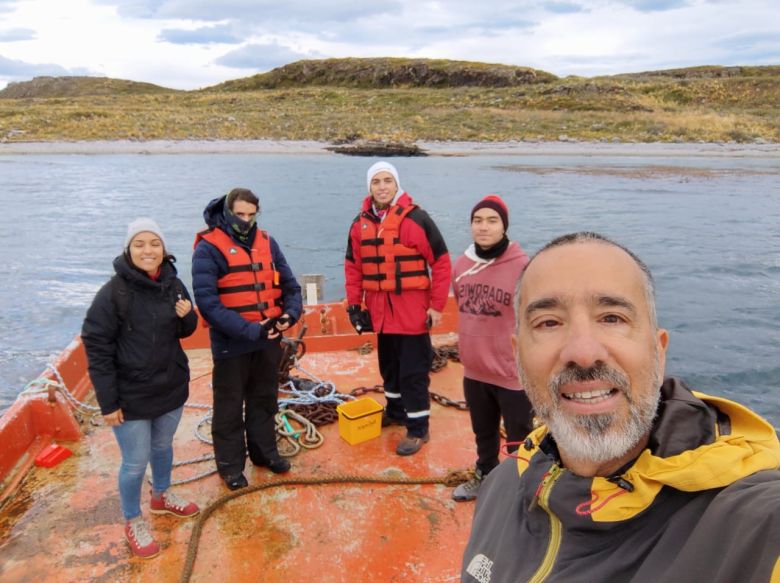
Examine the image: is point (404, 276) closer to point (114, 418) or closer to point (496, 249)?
point (496, 249)

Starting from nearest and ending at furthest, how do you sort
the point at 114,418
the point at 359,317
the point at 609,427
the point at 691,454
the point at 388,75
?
the point at 691,454 → the point at 609,427 → the point at 114,418 → the point at 359,317 → the point at 388,75

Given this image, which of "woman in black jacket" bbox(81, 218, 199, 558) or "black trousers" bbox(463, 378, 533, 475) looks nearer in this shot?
"woman in black jacket" bbox(81, 218, 199, 558)

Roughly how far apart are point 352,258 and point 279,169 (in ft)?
75.0

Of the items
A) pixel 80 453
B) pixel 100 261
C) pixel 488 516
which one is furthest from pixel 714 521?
pixel 100 261

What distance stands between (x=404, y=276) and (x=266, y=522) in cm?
159

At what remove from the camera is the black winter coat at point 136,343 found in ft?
7.97

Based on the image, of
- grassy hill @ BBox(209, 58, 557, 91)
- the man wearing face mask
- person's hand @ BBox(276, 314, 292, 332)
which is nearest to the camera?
the man wearing face mask

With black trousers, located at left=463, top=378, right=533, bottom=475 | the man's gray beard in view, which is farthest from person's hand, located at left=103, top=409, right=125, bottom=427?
the man's gray beard

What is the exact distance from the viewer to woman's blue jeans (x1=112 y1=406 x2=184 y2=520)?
8.51 feet

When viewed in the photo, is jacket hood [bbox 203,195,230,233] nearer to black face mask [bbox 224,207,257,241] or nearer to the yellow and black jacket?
black face mask [bbox 224,207,257,241]

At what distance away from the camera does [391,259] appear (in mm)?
3406

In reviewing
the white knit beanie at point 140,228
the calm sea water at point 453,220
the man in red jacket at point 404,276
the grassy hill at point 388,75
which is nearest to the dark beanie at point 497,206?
the man in red jacket at point 404,276

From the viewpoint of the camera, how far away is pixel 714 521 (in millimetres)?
826

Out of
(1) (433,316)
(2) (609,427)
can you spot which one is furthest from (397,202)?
(2) (609,427)
